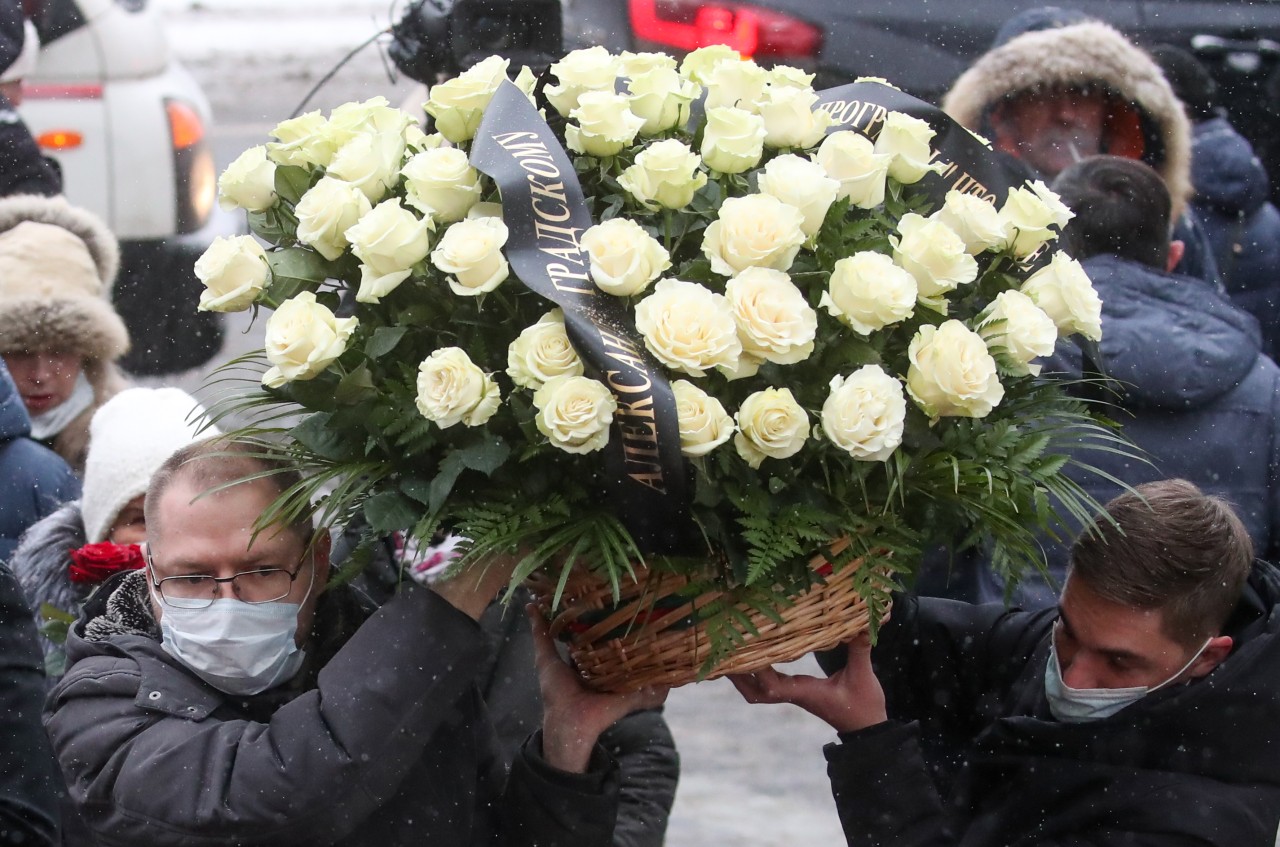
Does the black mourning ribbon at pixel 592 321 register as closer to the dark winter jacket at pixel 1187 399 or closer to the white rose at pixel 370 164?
the white rose at pixel 370 164

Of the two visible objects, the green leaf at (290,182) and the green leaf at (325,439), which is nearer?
the green leaf at (325,439)

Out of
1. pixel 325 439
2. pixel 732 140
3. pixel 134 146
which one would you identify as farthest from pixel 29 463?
pixel 134 146

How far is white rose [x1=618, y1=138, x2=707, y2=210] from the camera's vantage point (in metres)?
1.82

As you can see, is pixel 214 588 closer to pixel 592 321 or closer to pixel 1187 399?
pixel 592 321

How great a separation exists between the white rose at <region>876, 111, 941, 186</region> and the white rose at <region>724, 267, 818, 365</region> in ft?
0.97

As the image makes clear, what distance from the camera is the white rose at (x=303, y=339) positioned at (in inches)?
70.4

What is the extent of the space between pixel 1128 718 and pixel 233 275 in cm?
136

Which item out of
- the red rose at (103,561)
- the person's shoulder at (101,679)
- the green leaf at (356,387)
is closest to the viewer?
the green leaf at (356,387)

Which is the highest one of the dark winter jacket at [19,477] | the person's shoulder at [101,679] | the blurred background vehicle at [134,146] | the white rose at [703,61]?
the white rose at [703,61]

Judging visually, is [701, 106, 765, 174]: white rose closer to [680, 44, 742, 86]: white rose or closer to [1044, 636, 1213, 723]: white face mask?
[680, 44, 742, 86]: white rose

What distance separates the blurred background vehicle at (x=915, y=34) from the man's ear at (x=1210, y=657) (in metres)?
3.70

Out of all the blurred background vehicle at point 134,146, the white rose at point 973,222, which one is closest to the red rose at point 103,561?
the white rose at point 973,222

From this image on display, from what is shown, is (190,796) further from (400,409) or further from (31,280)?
(31,280)

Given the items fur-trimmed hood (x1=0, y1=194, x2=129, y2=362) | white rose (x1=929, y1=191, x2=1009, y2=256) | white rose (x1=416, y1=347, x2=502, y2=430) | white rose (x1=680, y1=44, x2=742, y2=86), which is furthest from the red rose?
fur-trimmed hood (x1=0, y1=194, x2=129, y2=362)
